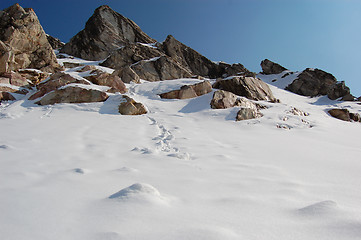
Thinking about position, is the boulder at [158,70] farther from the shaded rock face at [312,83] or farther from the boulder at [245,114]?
the shaded rock face at [312,83]

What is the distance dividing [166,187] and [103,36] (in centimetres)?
4437

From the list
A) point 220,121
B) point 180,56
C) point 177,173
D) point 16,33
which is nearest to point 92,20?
point 180,56

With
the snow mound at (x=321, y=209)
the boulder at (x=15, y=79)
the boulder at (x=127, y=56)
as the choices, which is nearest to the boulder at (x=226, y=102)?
the snow mound at (x=321, y=209)

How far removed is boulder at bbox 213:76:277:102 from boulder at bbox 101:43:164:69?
21959mm

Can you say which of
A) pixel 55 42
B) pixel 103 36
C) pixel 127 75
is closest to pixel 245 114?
pixel 127 75

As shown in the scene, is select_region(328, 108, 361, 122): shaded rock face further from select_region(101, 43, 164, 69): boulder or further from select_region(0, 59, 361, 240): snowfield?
select_region(101, 43, 164, 69): boulder

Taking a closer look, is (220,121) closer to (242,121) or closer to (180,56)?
(242,121)

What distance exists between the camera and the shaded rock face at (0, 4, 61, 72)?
19.2 metres

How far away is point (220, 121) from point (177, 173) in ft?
20.2

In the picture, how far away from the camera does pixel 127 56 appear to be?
108 ft

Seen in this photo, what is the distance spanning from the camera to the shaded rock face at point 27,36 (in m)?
19.2

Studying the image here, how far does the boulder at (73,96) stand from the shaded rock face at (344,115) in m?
14.6

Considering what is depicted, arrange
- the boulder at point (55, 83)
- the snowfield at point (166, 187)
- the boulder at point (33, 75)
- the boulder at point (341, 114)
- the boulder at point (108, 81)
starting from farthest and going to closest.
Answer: the boulder at point (33, 75)
the boulder at point (108, 81)
the boulder at point (341, 114)
the boulder at point (55, 83)
the snowfield at point (166, 187)

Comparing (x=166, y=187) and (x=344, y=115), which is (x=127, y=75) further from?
(x=166, y=187)
